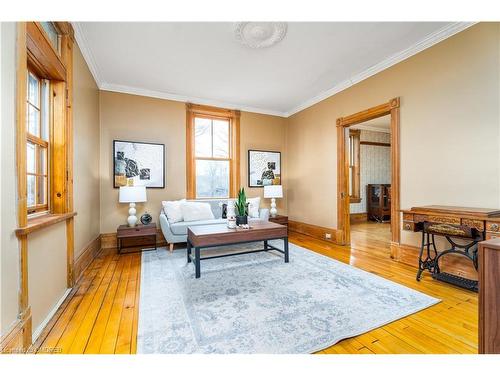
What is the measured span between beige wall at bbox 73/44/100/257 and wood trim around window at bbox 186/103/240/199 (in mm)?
1523

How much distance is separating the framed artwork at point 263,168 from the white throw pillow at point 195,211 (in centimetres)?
139

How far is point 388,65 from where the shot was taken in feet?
10.8

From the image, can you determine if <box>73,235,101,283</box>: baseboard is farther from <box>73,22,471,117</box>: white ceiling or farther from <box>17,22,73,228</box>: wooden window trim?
<box>73,22,471,117</box>: white ceiling

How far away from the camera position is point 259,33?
2.63 meters

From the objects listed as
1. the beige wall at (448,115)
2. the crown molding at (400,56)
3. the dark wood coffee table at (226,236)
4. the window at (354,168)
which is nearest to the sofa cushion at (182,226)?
the dark wood coffee table at (226,236)

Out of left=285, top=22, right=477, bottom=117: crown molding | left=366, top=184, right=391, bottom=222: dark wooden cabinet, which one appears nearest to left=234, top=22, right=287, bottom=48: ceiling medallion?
left=285, top=22, right=477, bottom=117: crown molding

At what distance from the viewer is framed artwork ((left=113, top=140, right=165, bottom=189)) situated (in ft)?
13.3

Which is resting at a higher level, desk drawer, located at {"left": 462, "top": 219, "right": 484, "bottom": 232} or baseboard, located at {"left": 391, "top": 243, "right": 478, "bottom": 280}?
desk drawer, located at {"left": 462, "top": 219, "right": 484, "bottom": 232}

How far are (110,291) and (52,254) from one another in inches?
26.2

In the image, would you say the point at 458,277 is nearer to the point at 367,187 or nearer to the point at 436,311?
the point at 436,311

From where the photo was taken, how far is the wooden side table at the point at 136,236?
3625 millimetres

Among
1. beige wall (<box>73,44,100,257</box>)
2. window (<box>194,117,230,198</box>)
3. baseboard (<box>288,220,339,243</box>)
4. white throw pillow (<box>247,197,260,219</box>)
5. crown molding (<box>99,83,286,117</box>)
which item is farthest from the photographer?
window (<box>194,117,230,198</box>)

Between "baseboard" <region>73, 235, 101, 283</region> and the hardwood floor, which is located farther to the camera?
"baseboard" <region>73, 235, 101, 283</region>
